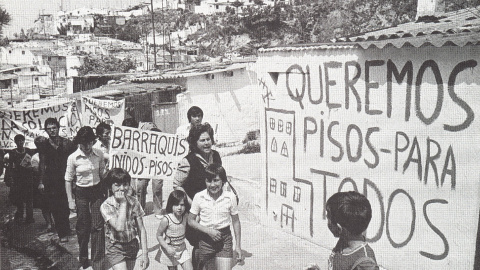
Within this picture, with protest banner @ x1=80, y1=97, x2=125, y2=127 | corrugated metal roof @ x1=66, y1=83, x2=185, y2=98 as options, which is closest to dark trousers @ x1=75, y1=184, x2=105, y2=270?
protest banner @ x1=80, y1=97, x2=125, y2=127

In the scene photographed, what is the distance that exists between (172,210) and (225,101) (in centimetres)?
1404

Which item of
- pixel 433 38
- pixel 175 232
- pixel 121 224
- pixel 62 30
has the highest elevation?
pixel 62 30

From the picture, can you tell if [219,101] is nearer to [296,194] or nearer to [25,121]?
[25,121]

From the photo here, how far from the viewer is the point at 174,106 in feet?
59.1

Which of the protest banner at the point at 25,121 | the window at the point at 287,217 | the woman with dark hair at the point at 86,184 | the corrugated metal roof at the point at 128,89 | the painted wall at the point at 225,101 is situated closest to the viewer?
the woman with dark hair at the point at 86,184

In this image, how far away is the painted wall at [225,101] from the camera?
59.2ft

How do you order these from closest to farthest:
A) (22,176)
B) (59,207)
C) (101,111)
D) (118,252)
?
1. (118,252)
2. (59,207)
3. (22,176)
4. (101,111)

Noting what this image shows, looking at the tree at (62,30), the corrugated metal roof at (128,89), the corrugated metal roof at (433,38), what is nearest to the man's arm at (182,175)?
the corrugated metal roof at (433,38)

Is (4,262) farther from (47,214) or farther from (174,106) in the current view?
(174,106)

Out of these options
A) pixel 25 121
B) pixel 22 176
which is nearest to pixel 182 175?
pixel 22 176

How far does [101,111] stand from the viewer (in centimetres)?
1287

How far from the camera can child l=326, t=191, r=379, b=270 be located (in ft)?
9.03

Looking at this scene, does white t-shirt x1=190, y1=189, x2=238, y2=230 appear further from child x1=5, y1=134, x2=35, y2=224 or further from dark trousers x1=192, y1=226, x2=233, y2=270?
child x1=5, y1=134, x2=35, y2=224

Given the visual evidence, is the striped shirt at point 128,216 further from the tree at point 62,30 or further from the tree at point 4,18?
the tree at point 62,30
